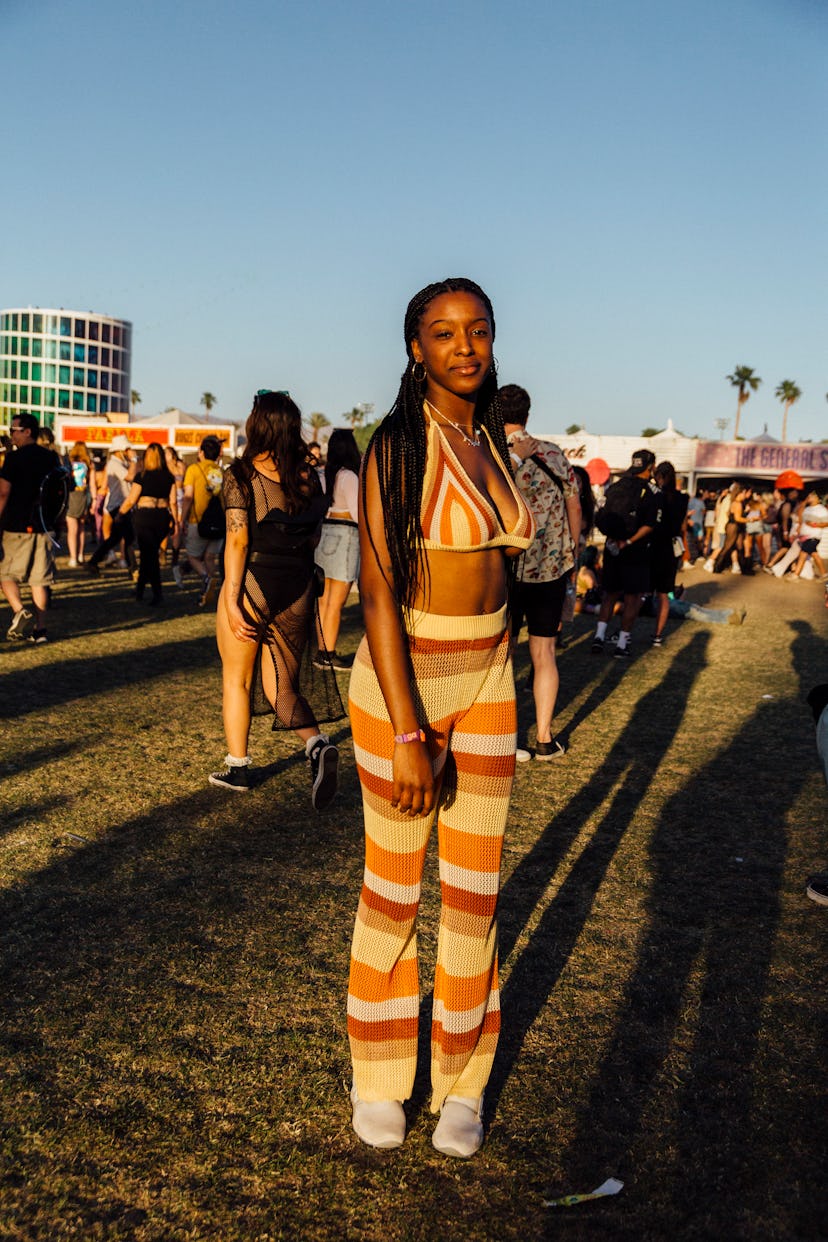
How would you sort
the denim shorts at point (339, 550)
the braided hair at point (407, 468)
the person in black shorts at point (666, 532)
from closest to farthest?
the braided hair at point (407, 468) → the denim shorts at point (339, 550) → the person in black shorts at point (666, 532)

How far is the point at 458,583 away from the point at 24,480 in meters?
7.40

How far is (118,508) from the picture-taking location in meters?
14.6

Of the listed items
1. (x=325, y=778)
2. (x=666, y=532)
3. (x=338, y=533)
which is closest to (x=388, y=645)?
(x=325, y=778)

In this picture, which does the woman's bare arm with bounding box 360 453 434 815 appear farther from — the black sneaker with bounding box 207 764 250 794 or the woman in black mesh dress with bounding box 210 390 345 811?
the black sneaker with bounding box 207 764 250 794

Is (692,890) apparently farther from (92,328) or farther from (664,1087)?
(92,328)

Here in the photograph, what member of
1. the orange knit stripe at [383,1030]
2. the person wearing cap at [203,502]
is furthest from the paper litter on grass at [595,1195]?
the person wearing cap at [203,502]

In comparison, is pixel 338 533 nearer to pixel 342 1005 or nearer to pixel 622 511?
pixel 622 511

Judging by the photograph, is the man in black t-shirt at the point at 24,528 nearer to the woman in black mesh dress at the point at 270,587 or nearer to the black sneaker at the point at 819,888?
the woman in black mesh dress at the point at 270,587

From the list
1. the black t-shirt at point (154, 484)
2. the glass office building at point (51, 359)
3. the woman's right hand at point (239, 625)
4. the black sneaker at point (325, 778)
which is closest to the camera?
the black sneaker at point (325, 778)

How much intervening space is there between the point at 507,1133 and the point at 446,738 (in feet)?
3.46

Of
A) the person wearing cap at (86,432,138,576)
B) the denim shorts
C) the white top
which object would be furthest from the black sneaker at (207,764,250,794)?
the person wearing cap at (86,432,138,576)

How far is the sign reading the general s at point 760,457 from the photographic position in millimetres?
33250

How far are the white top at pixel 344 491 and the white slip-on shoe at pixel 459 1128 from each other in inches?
241

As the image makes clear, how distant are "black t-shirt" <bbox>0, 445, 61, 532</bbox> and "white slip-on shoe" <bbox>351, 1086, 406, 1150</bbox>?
7359mm
